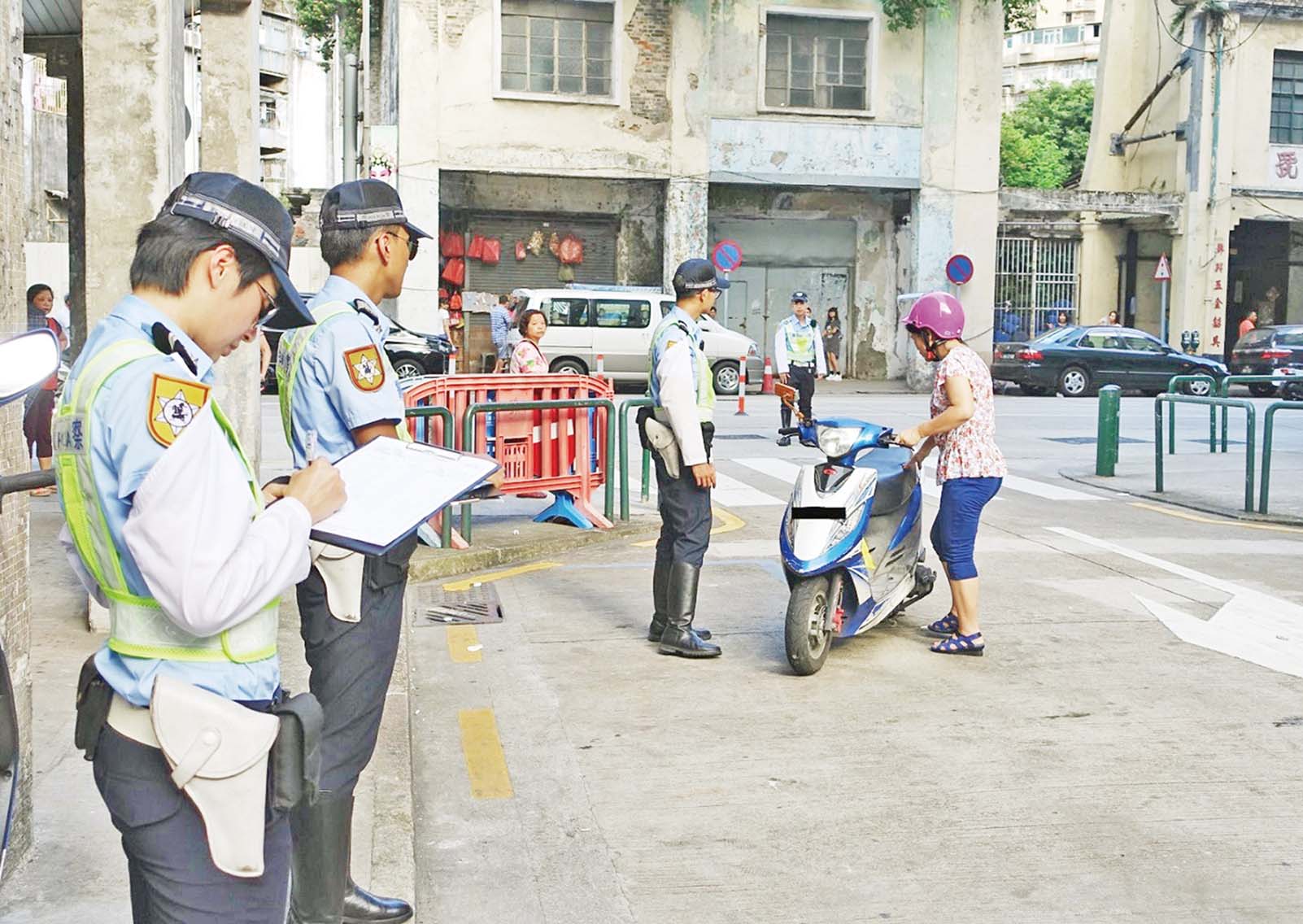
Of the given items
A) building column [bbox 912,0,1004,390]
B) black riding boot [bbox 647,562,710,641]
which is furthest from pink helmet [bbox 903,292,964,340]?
building column [bbox 912,0,1004,390]

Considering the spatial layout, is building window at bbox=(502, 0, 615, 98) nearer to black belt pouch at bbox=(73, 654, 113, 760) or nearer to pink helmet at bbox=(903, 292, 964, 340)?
pink helmet at bbox=(903, 292, 964, 340)

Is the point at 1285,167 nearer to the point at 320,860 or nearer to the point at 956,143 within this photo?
the point at 956,143

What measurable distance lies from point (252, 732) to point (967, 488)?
5.30 m

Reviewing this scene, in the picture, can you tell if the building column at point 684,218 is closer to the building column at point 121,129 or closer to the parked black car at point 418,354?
the parked black car at point 418,354

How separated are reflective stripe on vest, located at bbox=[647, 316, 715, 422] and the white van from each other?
64.3ft

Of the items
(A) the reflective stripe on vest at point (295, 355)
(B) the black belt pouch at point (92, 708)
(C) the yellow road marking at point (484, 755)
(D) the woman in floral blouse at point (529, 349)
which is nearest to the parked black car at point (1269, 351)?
(D) the woman in floral blouse at point (529, 349)

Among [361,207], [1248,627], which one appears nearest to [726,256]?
[1248,627]

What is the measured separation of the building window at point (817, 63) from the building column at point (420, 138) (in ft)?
21.8

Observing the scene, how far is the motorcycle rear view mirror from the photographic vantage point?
2.35 metres

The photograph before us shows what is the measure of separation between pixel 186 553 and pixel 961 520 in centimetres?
547

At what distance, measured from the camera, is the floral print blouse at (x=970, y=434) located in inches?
285

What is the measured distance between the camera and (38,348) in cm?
239

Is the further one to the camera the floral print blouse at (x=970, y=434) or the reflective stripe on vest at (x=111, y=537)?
the floral print blouse at (x=970, y=434)

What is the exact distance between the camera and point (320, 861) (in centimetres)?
377
